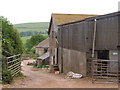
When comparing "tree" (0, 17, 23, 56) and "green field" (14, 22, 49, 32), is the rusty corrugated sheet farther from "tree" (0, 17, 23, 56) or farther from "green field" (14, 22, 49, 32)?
"green field" (14, 22, 49, 32)

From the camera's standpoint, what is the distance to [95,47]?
14.6m

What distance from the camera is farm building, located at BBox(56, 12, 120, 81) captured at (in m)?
13.3

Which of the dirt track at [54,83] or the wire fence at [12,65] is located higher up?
the wire fence at [12,65]

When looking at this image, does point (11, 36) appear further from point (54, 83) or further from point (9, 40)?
point (54, 83)

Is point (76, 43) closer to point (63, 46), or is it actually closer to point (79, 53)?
point (79, 53)

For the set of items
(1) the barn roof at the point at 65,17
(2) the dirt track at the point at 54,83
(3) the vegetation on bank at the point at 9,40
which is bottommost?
(2) the dirt track at the point at 54,83

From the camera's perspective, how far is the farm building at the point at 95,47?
13.3 m

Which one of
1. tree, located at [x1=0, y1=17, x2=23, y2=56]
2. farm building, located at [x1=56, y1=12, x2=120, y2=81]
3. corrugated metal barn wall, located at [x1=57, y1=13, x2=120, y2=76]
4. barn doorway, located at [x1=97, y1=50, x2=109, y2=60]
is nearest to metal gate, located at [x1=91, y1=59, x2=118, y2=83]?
farm building, located at [x1=56, y1=12, x2=120, y2=81]

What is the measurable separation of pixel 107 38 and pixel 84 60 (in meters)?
2.67

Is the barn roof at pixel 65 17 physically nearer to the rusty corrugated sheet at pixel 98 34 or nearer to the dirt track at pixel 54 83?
the rusty corrugated sheet at pixel 98 34

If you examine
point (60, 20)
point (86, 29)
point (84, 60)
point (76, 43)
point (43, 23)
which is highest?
point (43, 23)

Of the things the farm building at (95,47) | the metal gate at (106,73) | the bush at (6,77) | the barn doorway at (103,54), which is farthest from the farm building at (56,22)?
the bush at (6,77)

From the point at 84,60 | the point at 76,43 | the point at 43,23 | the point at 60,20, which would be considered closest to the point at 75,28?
the point at 76,43

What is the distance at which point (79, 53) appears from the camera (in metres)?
16.3
